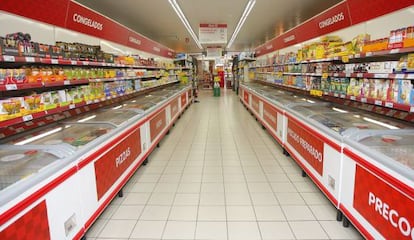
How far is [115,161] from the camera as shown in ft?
11.0

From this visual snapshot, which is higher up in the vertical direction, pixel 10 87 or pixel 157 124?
pixel 10 87

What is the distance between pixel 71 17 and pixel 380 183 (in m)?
4.18

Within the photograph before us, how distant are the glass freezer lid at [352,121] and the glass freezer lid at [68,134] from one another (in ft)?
9.19

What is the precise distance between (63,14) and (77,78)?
0.87 metres

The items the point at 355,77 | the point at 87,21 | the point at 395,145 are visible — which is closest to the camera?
the point at 395,145

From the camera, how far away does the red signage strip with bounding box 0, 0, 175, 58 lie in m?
2.92

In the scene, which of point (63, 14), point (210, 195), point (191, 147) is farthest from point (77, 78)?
point (191, 147)

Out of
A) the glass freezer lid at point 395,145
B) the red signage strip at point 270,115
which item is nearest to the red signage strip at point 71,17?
the red signage strip at point 270,115

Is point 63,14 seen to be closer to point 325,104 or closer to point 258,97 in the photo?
point 325,104

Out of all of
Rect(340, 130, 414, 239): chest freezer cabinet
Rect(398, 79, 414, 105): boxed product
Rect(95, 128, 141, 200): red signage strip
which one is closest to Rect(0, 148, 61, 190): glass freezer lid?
Rect(95, 128, 141, 200): red signage strip

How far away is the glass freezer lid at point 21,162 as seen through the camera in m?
2.00

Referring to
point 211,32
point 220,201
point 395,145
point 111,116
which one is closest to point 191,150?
point 111,116

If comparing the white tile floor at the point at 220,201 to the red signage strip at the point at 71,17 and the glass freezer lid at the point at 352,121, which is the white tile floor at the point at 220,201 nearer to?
the glass freezer lid at the point at 352,121

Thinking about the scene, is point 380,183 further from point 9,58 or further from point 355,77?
point 9,58
